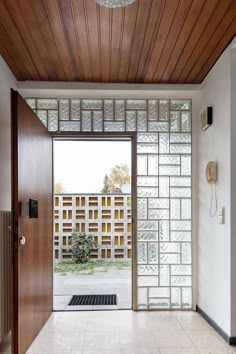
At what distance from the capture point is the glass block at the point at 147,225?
11.5 feet

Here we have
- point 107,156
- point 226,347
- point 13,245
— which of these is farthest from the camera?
point 107,156

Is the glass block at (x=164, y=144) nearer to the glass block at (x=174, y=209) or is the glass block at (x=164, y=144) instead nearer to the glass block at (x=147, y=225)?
the glass block at (x=174, y=209)

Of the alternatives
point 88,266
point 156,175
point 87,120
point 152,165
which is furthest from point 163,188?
point 88,266

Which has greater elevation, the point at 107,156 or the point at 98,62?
the point at 98,62

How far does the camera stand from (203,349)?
258 cm

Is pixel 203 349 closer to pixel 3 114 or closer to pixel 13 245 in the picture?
pixel 13 245

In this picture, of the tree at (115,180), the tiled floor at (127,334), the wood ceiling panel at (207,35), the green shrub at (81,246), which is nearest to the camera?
the wood ceiling panel at (207,35)

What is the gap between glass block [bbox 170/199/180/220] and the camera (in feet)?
11.5

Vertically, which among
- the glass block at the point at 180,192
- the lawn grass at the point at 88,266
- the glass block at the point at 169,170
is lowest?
the lawn grass at the point at 88,266

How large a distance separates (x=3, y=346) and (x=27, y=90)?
2490 mm

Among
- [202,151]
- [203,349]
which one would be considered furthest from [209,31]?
[203,349]

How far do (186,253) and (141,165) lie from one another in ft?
3.59

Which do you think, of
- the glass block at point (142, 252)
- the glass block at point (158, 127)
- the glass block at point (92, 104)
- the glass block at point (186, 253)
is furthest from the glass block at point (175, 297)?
the glass block at point (92, 104)

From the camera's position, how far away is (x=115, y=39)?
→ 2.53m
